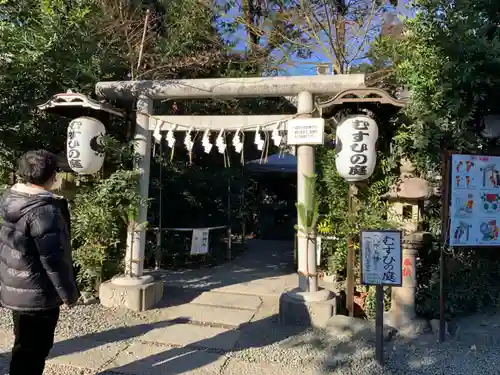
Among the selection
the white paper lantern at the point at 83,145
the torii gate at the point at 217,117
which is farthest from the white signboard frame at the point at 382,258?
the white paper lantern at the point at 83,145

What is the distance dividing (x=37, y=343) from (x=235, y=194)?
6920 millimetres

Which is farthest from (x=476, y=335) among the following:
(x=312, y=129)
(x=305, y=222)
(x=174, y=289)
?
(x=174, y=289)

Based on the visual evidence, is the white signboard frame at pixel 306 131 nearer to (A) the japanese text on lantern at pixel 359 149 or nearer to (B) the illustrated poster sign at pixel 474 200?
(A) the japanese text on lantern at pixel 359 149

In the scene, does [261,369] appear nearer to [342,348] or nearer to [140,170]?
[342,348]

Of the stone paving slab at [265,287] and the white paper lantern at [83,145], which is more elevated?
the white paper lantern at [83,145]

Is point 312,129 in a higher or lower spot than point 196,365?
higher

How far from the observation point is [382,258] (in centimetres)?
376

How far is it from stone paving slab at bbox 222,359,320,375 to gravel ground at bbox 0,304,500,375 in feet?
0.13

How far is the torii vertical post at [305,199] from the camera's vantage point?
507 cm

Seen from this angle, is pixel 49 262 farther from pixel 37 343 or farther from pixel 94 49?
pixel 94 49

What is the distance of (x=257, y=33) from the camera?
34.2ft

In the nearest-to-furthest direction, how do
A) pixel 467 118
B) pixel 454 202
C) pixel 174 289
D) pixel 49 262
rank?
pixel 49 262
pixel 454 202
pixel 467 118
pixel 174 289

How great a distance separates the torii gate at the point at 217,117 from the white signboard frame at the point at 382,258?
132cm

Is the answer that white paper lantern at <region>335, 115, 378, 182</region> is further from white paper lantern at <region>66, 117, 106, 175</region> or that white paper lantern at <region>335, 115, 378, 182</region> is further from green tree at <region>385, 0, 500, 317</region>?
white paper lantern at <region>66, 117, 106, 175</region>
